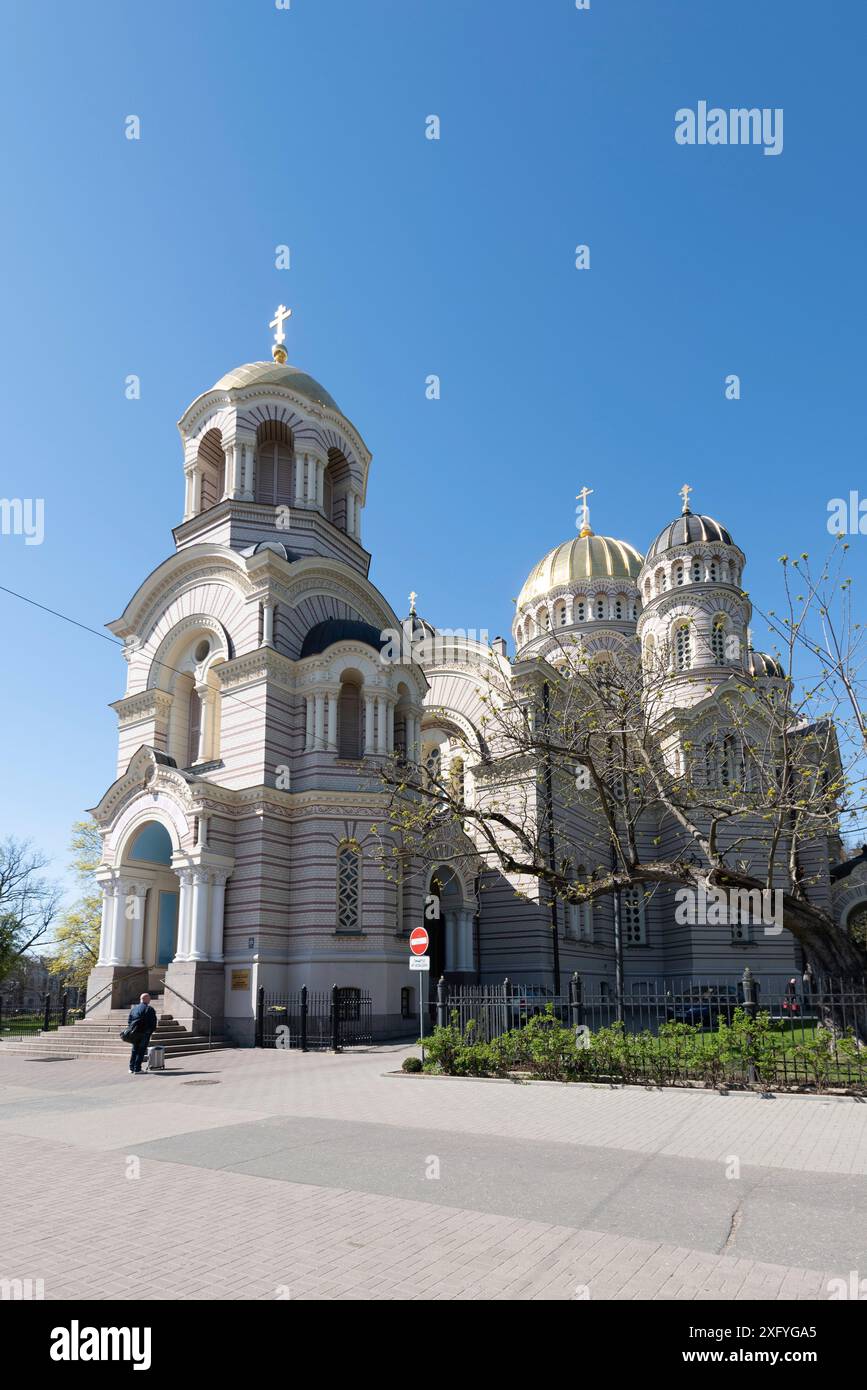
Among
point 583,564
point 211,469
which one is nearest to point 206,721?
point 211,469

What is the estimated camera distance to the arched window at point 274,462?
1222 inches

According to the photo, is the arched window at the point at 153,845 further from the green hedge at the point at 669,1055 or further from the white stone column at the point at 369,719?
the green hedge at the point at 669,1055

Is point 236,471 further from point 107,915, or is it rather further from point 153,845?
point 107,915

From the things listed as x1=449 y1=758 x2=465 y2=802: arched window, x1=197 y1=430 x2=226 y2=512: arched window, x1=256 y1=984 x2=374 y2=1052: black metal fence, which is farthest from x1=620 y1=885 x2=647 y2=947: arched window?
x1=197 y1=430 x2=226 y2=512: arched window

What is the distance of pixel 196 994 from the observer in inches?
898

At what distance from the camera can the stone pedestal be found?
74.5ft

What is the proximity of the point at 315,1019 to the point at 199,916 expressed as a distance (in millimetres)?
3937

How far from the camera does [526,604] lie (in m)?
48.5

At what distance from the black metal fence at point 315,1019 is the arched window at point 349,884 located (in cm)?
192

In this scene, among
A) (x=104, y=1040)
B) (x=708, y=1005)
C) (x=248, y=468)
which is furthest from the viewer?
(x=248, y=468)

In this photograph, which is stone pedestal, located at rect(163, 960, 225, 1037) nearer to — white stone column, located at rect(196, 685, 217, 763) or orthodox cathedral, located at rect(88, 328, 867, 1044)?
orthodox cathedral, located at rect(88, 328, 867, 1044)

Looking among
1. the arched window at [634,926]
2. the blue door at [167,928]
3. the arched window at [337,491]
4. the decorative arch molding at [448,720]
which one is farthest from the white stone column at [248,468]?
the arched window at [634,926]

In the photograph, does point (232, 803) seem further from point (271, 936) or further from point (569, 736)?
point (569, 736)

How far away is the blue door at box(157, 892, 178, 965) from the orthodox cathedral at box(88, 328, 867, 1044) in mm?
53
